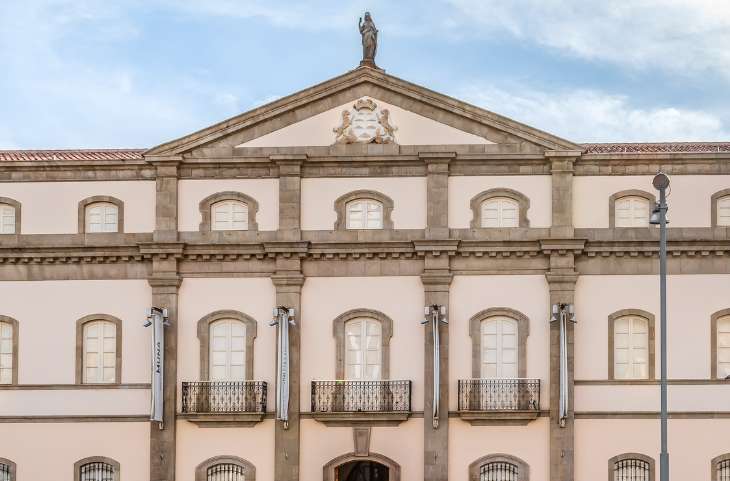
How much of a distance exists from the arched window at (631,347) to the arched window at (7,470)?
61.1 feet

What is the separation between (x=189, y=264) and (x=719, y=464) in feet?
56.2

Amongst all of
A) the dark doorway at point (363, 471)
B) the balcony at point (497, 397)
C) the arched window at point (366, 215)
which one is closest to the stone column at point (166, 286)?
the dark doorway at point (363, 471)

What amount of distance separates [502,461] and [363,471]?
445 cm

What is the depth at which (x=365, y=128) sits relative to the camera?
3456 centimetres

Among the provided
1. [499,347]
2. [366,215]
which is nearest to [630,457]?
[499,347]

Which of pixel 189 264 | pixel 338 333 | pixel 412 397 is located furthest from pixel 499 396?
pixel 189 264

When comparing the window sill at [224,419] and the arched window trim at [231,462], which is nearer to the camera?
the window sill at [224,419]

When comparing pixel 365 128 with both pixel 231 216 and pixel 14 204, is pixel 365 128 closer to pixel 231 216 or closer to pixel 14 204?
pixel 231 216

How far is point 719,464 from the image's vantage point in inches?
1291

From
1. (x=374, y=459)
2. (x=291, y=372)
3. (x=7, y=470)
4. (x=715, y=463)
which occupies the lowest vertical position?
(x=7, y=470)

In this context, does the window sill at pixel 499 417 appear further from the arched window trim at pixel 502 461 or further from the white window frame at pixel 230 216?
the white window frame at pixel 230 216

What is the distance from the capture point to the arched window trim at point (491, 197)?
33.9 m

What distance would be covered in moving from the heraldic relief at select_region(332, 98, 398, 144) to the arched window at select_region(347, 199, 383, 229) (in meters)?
1.94

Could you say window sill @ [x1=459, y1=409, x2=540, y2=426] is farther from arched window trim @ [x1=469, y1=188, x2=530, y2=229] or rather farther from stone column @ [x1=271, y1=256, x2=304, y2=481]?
arched window trim @ [x1=469, y1=188, x2=530, y2=229]
